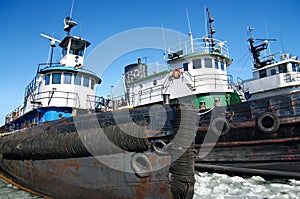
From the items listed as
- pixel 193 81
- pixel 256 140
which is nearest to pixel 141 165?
pixel 256 140

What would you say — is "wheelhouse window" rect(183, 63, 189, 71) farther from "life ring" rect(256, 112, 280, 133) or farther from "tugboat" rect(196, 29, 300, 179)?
"life ring" rect(256, 112, 280, 133)

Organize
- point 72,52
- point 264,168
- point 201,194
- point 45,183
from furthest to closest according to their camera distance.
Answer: point 72,52, point 264,168, point 45,183, point 201,194

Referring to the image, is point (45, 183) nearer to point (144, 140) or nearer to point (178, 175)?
point (144, 140)

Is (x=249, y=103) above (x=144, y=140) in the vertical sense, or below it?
above

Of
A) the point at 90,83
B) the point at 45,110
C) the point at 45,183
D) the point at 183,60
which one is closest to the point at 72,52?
the point at 90,83

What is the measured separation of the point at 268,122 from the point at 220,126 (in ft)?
4.66

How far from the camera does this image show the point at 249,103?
7250mm

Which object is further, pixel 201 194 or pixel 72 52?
pixel 72 52

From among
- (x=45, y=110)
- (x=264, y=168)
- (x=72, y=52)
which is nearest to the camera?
(x=264, y=168)

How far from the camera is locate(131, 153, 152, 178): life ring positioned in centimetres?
471

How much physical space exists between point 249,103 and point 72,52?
12203 mm

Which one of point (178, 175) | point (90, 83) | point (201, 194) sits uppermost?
point (90, 83)

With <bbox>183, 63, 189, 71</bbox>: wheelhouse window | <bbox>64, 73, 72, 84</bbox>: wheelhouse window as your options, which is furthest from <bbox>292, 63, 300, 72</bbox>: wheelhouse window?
<bbox>64, 73, 72, 84</bbox>: wheelhouse window

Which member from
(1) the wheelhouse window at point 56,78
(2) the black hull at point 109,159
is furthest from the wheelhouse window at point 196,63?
(1) the wheelhouse window at point 56,78
